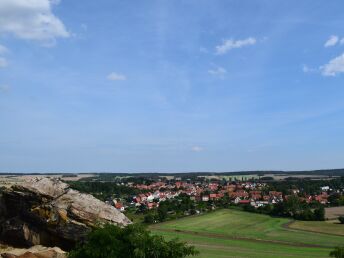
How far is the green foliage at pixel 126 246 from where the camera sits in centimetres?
1894

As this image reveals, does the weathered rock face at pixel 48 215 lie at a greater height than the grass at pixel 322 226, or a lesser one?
greater

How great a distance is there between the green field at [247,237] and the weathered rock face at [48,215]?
32.4 m

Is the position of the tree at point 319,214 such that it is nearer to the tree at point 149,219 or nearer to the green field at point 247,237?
the green field at point 247,237

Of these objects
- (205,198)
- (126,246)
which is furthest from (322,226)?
(126,246)

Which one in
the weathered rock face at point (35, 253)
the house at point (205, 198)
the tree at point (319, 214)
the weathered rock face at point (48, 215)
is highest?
the weathered rock face at point (48, 215)

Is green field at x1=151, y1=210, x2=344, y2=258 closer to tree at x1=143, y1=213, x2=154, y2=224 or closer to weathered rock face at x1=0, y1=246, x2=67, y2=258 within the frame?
tree at x1=143, y1=213, x2=154, y2=224

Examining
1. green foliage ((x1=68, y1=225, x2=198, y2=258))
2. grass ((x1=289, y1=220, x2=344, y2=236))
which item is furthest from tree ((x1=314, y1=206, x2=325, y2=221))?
green foliage ((x1=68, y1=225, x2=198, y2=258))

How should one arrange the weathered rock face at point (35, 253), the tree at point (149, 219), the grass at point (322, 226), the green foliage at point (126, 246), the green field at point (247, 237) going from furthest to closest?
the tree at point (149, 219), the grass at point (322, 226), the green field at point (247, 237), the weathered rock face at point (35, 253), the green foliage at point (126, 246)

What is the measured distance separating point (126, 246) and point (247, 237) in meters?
61.0

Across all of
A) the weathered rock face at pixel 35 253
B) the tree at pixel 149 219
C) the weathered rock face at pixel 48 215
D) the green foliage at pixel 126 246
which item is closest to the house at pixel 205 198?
the tree at pixel 149 219

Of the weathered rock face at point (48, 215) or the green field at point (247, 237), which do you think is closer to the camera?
the weathered rock face at point (48, 215)

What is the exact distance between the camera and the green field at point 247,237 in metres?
58.8

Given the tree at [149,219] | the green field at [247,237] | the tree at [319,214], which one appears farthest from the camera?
the tree at [149,219]

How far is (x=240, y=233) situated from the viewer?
81.9 m
